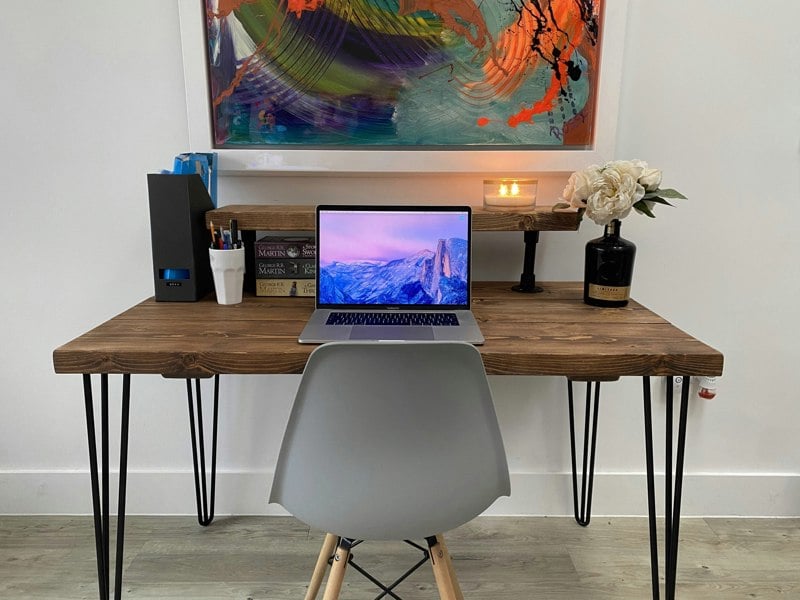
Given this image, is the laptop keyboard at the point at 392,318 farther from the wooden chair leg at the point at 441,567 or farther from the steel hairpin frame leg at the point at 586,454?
the steel hairpin frame leg at the point at 586,454

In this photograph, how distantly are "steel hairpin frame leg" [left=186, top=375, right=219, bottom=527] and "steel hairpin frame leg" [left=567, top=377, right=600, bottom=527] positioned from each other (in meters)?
1.07

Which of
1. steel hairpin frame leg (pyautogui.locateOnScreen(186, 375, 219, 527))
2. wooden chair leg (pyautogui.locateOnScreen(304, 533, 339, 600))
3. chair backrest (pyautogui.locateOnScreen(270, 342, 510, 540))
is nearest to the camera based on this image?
chair backrest (pyautogui.locateOnScreen(270, 342, 510, 540))

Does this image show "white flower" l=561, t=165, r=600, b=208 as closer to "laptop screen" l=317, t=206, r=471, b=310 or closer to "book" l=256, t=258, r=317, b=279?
"laptop screen" l=317, t=206, r=471, b=310

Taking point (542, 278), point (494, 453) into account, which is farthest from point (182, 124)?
point (494, 453)

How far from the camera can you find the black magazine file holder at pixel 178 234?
1.37 metres

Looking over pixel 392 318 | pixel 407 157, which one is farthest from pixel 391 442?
pixel 407 157

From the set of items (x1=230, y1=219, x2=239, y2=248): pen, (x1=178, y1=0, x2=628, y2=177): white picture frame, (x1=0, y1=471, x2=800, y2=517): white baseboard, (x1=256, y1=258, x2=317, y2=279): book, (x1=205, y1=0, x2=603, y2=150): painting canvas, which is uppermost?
(x1=205, y1=0, x2=603, y2=150): painting canvas

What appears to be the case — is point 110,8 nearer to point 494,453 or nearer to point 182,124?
point 182,124

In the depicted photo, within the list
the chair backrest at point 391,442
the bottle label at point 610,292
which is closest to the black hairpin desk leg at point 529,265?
the bottle label at point 610,292

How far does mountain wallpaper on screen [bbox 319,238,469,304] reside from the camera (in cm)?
137

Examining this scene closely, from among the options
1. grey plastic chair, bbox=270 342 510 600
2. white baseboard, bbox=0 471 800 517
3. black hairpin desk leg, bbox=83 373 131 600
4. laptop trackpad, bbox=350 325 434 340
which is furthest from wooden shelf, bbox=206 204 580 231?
white baseboard, bbox=0 471 800 517

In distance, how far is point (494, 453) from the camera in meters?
0.94

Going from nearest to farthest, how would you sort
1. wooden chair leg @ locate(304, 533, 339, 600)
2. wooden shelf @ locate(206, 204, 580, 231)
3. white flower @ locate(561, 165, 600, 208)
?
wooden chair leg @ locate(304, 533, 339, 600) < white flower @ locate(561, 165, 600, 208) < wooden shelf @ locate(206, 204, 580, 231)

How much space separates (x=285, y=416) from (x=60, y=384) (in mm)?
692
